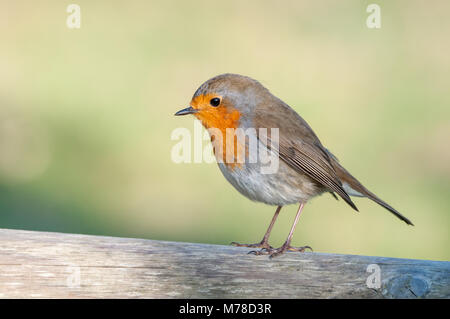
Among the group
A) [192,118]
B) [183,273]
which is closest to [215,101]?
[183,273]

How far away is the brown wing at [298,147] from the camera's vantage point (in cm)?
332

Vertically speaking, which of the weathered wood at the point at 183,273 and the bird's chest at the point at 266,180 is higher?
the bird's chest at the point at 266,180

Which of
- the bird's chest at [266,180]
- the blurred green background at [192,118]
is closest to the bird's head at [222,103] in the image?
the bird's chest at [266,180]

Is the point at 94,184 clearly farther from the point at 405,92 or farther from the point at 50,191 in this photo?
the point at 405,92

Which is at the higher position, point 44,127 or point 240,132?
point 240,132

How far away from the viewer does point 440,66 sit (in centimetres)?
745

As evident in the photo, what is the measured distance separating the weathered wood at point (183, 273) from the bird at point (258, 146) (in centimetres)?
58

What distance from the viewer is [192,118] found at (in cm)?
630

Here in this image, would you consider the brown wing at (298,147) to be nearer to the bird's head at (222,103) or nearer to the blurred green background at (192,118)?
the bird's head at (222,103)

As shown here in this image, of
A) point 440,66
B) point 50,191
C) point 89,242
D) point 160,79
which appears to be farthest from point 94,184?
point 440,66

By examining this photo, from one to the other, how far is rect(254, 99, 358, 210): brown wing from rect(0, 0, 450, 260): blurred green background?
1.59 metres

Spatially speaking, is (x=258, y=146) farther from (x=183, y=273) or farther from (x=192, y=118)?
(x=192, y=118)

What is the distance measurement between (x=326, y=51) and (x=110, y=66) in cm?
243

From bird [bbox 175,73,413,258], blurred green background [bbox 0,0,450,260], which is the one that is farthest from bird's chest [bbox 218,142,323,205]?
blurred green background [bbox 0,0,450,260]
